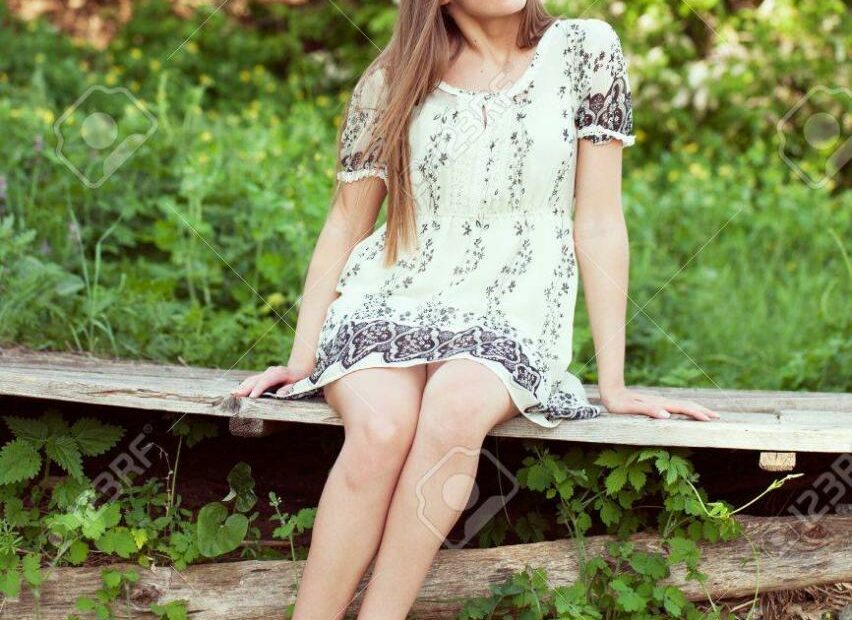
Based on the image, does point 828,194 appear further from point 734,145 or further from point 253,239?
point 253,239

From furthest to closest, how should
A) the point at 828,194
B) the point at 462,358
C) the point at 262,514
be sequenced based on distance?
the point at 828,194, the point at 262,514, the point at 462,358

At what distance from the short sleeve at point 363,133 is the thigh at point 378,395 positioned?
51cm

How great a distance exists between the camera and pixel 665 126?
6094 mm

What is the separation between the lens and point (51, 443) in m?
2.49

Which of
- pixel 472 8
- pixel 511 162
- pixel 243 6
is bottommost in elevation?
pixel 511 162

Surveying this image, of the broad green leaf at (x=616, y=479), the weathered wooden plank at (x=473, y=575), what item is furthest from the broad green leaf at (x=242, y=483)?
the broad green leaf at (x=616, y=479)

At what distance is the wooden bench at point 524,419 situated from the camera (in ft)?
7.36

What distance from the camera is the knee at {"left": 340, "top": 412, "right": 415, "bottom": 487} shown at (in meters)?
2.15

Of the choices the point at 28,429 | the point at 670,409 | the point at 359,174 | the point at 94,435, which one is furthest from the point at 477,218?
the point at 28,429

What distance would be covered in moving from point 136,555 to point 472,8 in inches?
52.4

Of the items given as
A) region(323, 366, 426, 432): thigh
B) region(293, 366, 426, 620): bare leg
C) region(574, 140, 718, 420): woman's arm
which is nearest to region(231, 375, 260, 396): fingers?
region(323, 366, 426, 432): thigh

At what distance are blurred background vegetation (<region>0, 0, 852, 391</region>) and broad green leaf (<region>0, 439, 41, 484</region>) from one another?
28.7 inches

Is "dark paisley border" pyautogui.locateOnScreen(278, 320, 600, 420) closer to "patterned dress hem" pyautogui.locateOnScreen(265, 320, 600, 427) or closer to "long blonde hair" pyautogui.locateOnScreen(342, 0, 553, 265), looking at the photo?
"patterned dress hem" pyautogui.locateOnScreen(265, 320, 600, 427)

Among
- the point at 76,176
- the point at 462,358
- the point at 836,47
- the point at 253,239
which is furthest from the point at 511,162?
the point at 836,47
